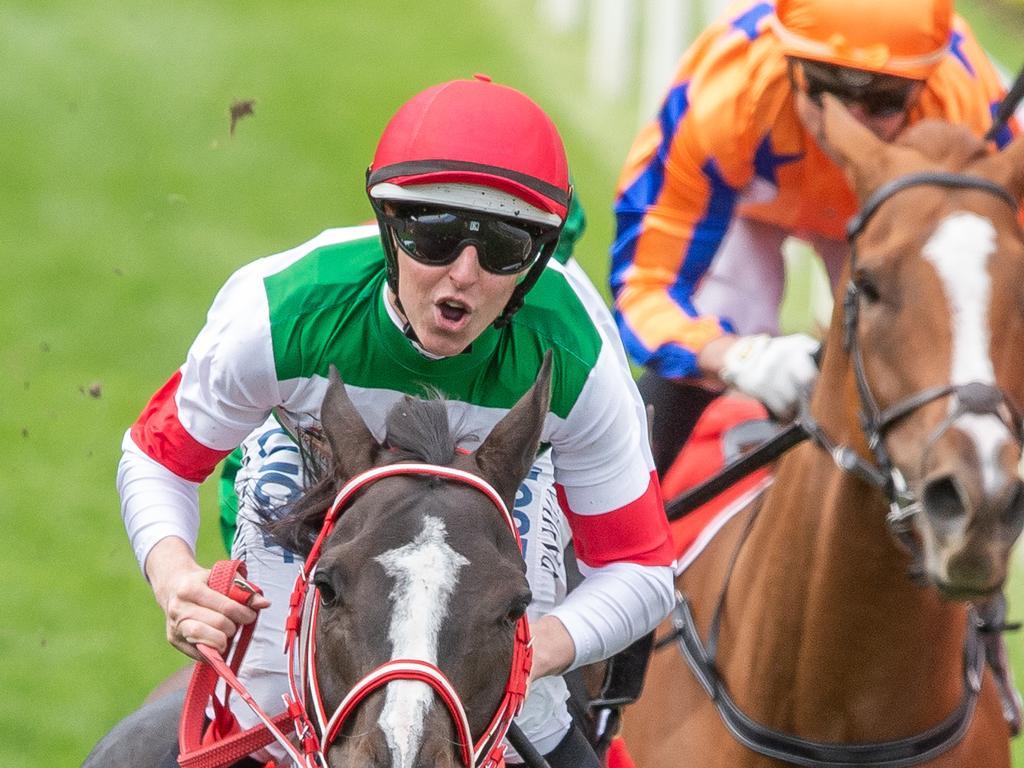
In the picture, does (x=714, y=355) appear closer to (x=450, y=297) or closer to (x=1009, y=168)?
(x=1009, y=168)

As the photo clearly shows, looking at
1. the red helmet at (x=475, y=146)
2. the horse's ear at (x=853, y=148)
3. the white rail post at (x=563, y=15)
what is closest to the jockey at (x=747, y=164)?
the horse's ear at (x=853, y=148)

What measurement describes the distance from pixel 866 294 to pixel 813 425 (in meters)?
0.38

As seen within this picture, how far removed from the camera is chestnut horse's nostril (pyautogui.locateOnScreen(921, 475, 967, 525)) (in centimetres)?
306

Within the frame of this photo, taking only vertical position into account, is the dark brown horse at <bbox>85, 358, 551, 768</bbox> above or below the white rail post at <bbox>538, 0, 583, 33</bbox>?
above

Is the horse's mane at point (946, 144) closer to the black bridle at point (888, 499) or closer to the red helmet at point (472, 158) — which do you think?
the black bridle at point (888, 499)

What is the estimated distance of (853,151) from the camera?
11.8 feet

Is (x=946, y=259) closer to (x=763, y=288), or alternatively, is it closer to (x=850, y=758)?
(x=850, y=758)

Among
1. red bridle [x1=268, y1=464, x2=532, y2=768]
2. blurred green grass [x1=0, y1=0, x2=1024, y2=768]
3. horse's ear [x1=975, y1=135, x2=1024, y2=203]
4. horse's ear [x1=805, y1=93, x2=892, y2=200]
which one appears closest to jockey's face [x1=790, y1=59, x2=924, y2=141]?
horse's ear [x1=805, y1=93, x2=892, y2=200]

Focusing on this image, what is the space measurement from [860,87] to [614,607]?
5.25ft

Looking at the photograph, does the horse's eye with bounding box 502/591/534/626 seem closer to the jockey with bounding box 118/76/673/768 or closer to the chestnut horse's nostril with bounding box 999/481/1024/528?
the jockey with bounding box 118/76/673/768

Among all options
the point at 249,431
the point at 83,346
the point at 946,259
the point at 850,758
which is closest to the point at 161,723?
the point at 249,431

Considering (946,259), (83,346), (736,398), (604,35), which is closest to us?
(946,259)

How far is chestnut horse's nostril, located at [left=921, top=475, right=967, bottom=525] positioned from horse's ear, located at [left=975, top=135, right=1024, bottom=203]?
0.63m

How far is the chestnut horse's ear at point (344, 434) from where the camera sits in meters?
2.79
